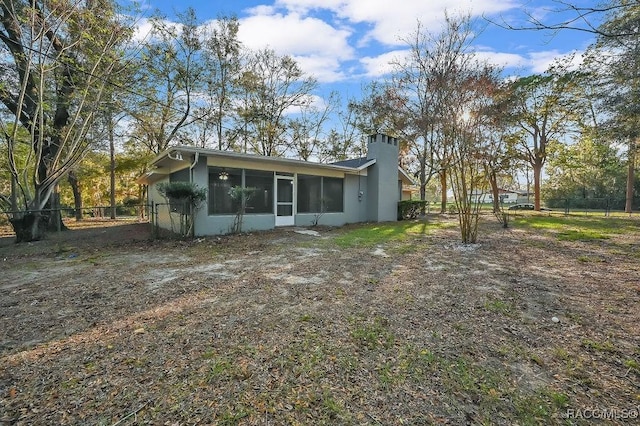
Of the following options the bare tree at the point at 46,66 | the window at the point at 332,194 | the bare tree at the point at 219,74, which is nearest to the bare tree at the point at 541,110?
the window at the point at 332,194

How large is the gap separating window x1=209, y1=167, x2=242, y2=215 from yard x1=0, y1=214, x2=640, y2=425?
3734 mm

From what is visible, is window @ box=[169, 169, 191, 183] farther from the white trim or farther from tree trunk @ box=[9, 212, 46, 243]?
tree trunk @ box=[9, 212, 46, 243]

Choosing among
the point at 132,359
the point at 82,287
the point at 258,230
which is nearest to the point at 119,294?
the point at 82,287

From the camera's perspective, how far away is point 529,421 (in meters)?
1.63

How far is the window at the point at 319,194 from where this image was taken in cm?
1089

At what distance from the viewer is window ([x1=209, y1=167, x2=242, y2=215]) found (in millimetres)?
8594

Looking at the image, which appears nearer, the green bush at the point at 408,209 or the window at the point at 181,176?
the window at the point at 181,176

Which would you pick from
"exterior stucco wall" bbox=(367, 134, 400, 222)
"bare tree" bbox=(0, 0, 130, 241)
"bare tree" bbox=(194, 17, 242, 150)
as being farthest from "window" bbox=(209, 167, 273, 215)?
"bare tree" bbox=(194, 17, 242, 150)

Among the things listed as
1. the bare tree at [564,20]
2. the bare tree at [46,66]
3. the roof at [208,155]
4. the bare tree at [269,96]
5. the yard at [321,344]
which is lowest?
the yard at [321,344]

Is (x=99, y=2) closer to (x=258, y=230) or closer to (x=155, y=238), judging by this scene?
(x=155, y=238)

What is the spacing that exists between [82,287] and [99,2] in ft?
28.3

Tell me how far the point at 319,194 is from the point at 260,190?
8.64 ft

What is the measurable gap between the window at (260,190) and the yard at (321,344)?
4549mm

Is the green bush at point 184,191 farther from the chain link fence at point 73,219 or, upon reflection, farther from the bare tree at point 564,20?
the bare tree at point 564,20
